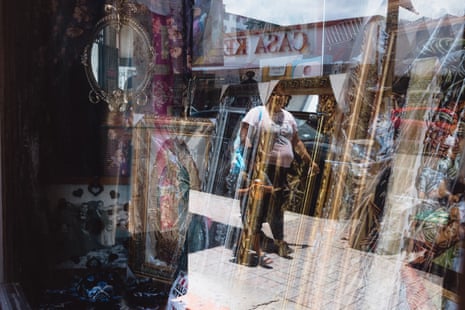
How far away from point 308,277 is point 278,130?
1.68 feet

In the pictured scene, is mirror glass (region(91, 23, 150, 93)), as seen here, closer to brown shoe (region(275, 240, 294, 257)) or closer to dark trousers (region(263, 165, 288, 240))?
dark trousers (region(263, 165, 288, 240))

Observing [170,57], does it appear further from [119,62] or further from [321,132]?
[321,132]

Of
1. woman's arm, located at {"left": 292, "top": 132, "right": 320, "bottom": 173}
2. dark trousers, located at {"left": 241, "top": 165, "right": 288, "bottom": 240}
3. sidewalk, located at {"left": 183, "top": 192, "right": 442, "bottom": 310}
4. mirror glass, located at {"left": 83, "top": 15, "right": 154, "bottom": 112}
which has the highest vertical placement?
mirror glass, located at {"left": 83, "top": 15, "right": 154, "bottom": 112}

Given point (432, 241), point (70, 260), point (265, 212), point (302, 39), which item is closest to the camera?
point (432, 241)

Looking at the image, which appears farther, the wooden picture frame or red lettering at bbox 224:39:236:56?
the wooden picture frame

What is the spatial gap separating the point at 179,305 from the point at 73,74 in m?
1.12

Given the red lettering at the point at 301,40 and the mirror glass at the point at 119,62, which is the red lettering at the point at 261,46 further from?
the mirror glass at the point at 119,62

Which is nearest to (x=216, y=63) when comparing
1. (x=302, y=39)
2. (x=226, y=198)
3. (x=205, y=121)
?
(x=205, y=121)

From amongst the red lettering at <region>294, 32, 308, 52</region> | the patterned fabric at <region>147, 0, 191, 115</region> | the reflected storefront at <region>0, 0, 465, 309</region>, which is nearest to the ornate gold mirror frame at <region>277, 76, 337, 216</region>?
the reflected storefront at <region>0, 0, 465, 309</region>

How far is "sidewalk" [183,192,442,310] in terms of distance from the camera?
1.07 metres

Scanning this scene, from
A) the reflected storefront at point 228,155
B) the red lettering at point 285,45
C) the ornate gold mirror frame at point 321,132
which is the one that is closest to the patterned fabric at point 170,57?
the reflected storefront at point 228,155

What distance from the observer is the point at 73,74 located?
179 centimetres

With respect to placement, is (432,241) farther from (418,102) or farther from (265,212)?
(265,212)

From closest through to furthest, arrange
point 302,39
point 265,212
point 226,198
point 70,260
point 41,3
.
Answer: point 302,39 → point 265,212 → point 226,198 → point 41,3 → point 70,260
